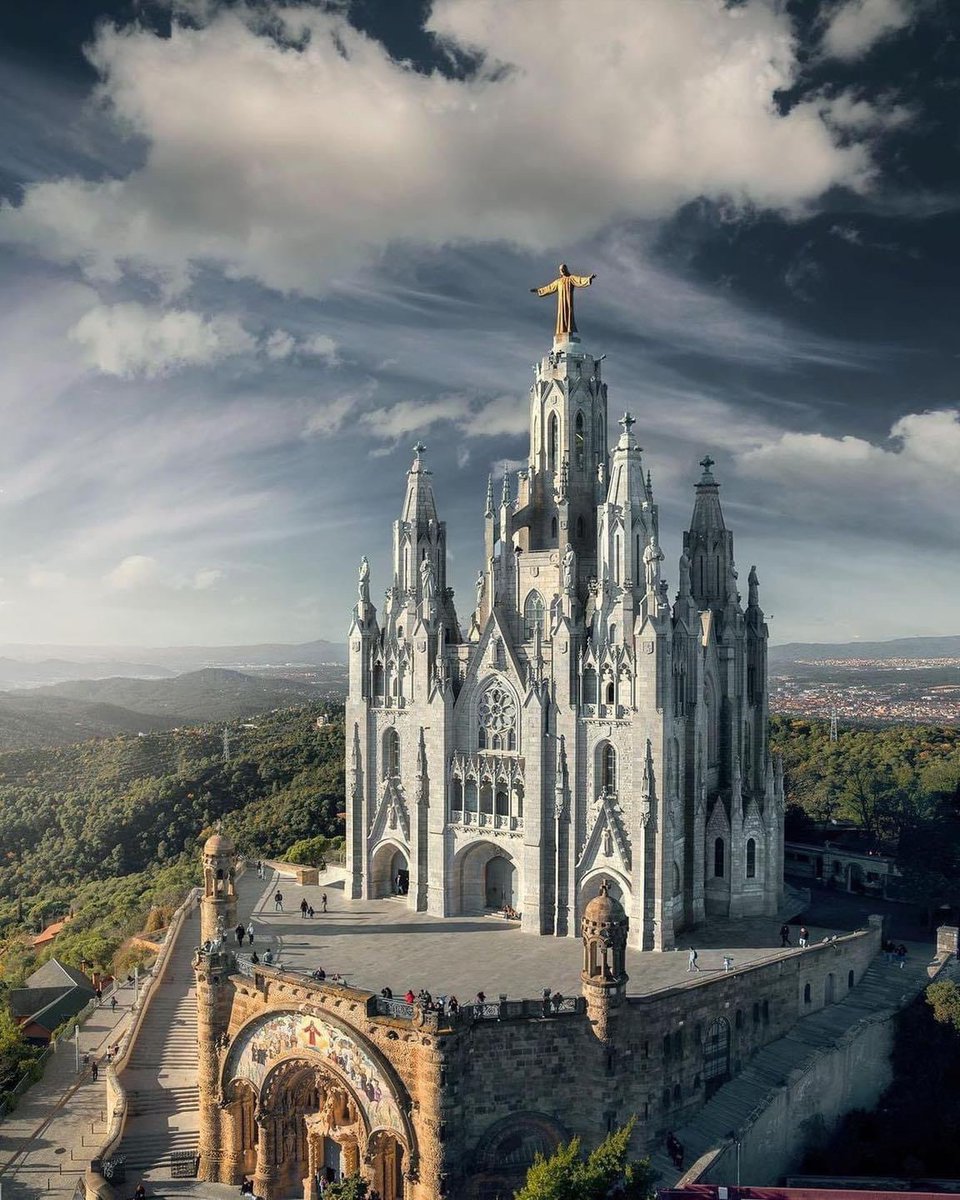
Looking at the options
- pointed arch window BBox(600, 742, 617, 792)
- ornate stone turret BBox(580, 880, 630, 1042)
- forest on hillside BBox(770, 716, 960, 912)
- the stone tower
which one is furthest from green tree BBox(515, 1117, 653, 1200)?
forest on hillside BBox(770, 716, 960, 912)

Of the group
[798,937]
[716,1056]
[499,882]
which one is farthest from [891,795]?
[716,1056]

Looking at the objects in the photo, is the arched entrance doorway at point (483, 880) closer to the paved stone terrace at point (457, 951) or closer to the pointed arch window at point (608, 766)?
the paved stone terrace at point (457, 951)

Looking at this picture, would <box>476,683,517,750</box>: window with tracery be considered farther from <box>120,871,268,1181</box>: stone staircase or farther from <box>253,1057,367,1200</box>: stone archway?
<box>253,1057,367,1200</box>: stone archway

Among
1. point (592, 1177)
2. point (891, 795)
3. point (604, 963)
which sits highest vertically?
point (891, 795)

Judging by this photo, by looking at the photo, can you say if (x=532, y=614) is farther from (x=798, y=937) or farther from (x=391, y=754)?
(x=798, y=937)

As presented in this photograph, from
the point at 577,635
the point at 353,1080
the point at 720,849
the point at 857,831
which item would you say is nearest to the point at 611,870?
the point at 720,849

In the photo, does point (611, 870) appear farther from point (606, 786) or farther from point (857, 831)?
point (857, 831)
